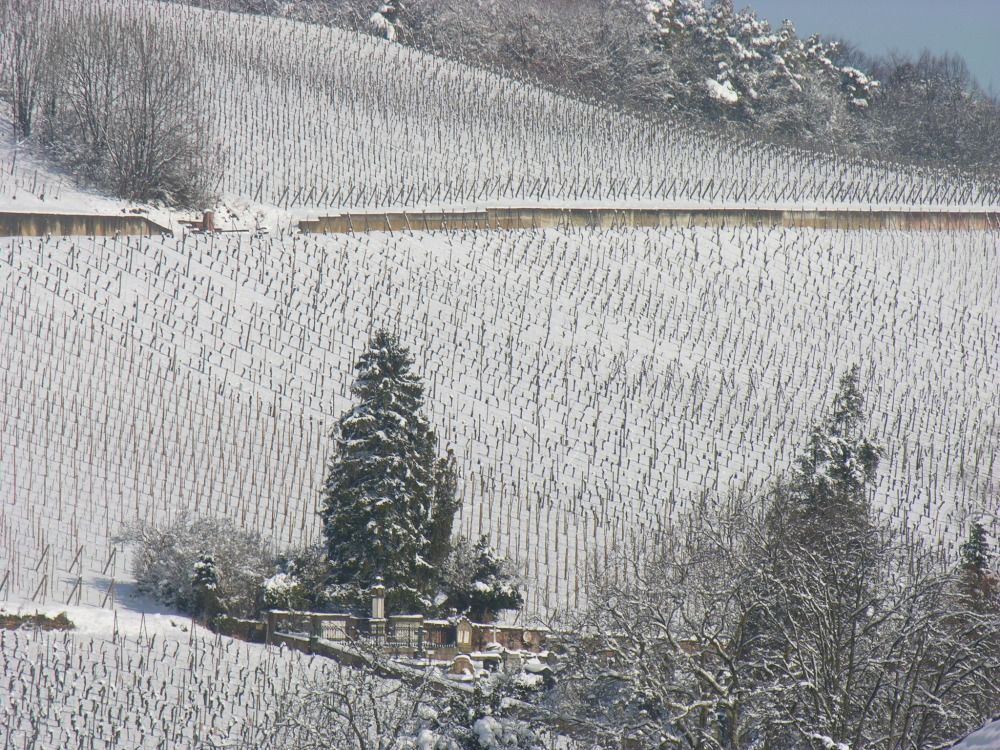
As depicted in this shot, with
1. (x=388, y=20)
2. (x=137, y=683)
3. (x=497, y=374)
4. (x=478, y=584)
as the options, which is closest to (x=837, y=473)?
(x=478, y=584)

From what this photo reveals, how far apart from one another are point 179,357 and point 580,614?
67.3 ft

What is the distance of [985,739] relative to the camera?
848cm

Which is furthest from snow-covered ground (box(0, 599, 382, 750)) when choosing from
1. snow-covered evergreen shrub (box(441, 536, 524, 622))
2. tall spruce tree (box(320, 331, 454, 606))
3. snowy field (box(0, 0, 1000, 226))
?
snowy field (box(0, 0, 1000, 226))

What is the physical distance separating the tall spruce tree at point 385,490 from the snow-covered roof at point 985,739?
18.1 meters

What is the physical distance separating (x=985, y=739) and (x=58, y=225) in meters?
41.8

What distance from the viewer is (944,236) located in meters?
65.6

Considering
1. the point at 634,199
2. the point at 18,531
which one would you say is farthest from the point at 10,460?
the point at 634,199

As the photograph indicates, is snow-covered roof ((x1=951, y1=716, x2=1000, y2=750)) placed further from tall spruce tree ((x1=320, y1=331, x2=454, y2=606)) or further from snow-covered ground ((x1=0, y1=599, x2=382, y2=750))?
tall spruce tree ((x1=320, y1=331, x2=454, y2=606))

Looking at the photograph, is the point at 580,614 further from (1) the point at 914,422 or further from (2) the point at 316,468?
(1) the point at 914,422

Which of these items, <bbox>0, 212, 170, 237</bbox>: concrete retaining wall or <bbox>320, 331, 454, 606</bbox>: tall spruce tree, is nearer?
<bbox>320, 331, 454, 606</bbox>: tall spruce tree

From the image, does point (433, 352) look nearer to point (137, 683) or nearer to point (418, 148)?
point (137, 683)

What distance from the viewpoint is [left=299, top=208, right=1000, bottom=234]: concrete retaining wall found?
52.3m

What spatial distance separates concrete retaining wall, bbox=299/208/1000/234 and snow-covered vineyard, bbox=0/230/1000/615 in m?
0.96

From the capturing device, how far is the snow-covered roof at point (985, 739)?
832 cm
